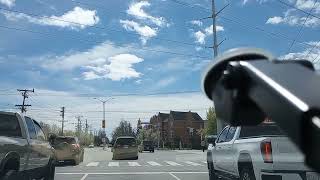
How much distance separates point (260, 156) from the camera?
10.7 m

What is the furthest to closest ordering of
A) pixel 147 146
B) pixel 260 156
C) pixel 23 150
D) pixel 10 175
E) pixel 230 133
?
pixel 147 146 → pixel 230 133 → pixel 23 150 → pixel 10 175 → pixel 260 156

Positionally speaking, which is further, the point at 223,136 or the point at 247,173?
the point at 223,136

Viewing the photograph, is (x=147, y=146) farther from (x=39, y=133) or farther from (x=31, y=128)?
(x=31, y=128)

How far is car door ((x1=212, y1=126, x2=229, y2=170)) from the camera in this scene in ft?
47.0

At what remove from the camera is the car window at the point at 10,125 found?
12.4 metres

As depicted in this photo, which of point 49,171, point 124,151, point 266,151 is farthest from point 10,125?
point 124,151

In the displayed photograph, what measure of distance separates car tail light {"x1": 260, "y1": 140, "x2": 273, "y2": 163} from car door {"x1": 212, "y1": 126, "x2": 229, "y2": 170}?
3354 millimetres

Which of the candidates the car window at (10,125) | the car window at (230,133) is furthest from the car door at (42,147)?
the car window at (230,133)

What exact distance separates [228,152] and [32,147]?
4501mm

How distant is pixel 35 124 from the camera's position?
1466 centimetres

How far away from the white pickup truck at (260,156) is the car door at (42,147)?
4.45 meters

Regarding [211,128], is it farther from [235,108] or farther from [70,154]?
[235,108]

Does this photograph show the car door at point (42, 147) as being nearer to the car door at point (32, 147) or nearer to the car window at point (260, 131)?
the car door at point (32, 147)

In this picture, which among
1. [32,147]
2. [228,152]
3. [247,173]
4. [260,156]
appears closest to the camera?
[260,156]
